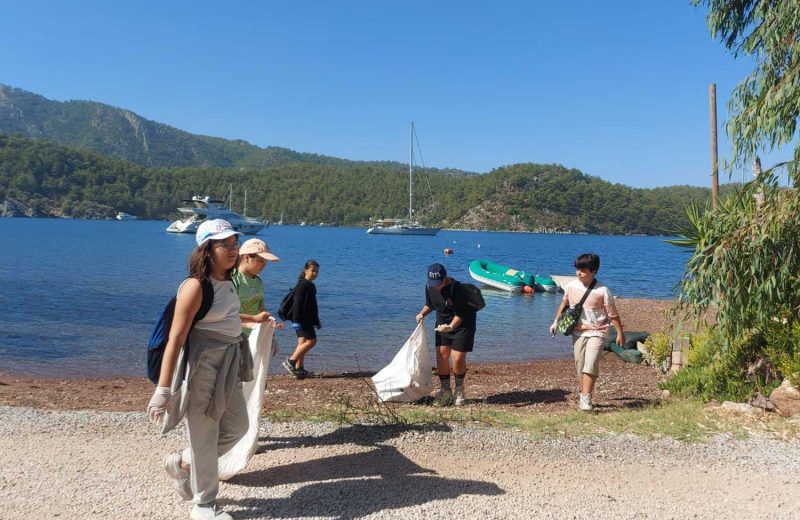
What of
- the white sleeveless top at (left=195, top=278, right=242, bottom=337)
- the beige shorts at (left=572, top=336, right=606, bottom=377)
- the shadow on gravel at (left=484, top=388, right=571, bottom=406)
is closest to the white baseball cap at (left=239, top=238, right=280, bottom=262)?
the white sleeveless top at (left=195, top=278, right=242, bottom=337)

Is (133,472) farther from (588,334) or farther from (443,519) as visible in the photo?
(588,334)

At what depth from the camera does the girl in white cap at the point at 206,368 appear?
368cm

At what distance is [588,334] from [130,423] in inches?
187

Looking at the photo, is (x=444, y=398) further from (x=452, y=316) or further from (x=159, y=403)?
(x=159, y=403)

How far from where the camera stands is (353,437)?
5.86 m

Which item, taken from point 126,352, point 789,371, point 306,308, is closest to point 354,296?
point 126,352

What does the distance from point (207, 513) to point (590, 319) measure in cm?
465

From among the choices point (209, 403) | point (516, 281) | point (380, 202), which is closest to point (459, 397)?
point (209, 403)

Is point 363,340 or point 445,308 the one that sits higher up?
point 445,308

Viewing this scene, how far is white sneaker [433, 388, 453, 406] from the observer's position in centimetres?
781

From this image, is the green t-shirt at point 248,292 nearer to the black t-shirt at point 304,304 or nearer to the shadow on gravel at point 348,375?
the black t-shirt at point 304,304

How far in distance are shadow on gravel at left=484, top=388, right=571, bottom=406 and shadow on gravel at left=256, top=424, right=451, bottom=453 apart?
2.47 meters

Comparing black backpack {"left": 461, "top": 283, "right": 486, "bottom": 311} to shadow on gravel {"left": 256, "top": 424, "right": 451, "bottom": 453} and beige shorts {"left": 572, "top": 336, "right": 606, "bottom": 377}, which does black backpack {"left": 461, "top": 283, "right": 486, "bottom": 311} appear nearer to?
beige shorts {"left": 572, "top": 336, "right": 606, "bottom": 377}

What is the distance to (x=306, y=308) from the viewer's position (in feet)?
32.5
